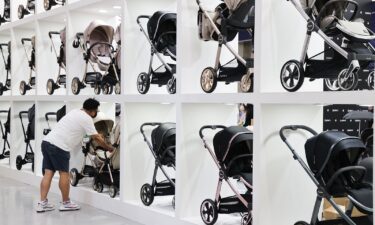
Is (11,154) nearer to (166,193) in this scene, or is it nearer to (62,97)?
(62,97)

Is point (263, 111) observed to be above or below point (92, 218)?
above

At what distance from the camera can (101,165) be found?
6.95m

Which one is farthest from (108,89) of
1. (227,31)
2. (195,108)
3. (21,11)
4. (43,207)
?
(21,11)

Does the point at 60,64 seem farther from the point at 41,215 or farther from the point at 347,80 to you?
the point at 347,80

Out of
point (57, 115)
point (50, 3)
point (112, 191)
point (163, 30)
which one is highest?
point (50, 3)

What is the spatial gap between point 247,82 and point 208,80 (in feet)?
1.64

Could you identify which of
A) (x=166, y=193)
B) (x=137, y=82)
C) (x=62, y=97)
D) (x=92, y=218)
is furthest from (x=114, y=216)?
(x=62, y=97)

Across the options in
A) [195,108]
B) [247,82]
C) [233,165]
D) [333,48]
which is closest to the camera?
[333,48]

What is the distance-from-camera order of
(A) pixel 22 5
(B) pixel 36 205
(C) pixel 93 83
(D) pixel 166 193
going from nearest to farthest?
(D) pixel 166 193 < (B) pixel 36 205 < (C) pixel 93 83 < (A) pixel 22 5

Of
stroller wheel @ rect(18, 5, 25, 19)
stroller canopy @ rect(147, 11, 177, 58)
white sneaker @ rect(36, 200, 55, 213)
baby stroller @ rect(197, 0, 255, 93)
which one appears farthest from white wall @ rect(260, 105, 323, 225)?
stroller wheel @ rect(18, 5, 25, 19)

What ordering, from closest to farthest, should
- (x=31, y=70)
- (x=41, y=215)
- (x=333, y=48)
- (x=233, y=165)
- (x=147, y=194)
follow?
(x=333, y=48), (x=233, y=165), (x=147, y=194), (x=41, y=215), (x=31, y=70)

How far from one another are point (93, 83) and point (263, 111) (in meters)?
3.24

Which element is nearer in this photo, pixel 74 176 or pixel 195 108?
pixel 195 108

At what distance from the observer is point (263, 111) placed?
446 centimetres
